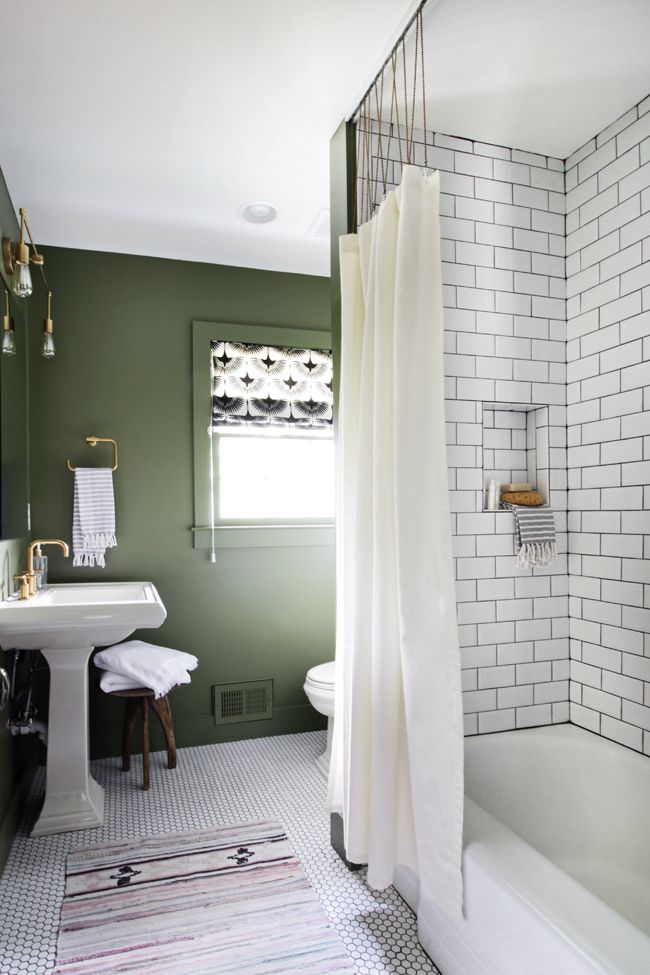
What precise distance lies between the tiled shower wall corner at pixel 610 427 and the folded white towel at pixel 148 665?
5.49 feet

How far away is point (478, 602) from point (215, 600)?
1.66 meters

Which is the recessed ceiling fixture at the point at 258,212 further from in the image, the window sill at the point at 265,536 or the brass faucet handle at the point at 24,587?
the brass faucet handle at the point at 24,587

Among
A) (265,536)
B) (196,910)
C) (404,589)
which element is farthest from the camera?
(265,536)

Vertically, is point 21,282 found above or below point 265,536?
above

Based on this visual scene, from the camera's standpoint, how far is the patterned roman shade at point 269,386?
3496 millimetres

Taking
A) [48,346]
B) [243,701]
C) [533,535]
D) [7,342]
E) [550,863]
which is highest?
[48,346]

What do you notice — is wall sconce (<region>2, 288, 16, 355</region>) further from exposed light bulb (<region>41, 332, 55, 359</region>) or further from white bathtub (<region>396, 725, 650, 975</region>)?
white bathtub (<region>396, 725, 650, 975</region>)


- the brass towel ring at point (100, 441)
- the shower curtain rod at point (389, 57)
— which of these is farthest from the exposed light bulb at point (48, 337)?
the shower curtain rod at point (389, 57)

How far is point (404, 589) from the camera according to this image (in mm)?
1688

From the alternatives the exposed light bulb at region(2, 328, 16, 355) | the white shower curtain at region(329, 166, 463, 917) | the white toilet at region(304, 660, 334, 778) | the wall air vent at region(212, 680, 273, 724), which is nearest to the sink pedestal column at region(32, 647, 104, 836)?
the wall air vent at region(212, 680, 273, 724)

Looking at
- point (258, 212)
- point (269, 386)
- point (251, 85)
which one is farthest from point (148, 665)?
point (251, 85)

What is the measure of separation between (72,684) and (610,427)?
2260mm

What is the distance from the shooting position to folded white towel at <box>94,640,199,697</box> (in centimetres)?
287

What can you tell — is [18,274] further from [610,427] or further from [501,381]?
[610,427]
